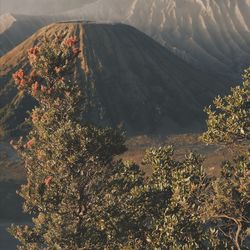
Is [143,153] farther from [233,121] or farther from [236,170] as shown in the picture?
[233,121]

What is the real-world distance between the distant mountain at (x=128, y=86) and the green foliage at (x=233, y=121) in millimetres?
118524

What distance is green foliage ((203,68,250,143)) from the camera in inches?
882

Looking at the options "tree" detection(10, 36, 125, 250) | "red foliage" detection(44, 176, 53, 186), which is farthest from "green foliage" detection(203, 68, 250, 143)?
"red foliage" detection(44, 176, 53, 186)

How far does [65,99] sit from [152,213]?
8.01 metres

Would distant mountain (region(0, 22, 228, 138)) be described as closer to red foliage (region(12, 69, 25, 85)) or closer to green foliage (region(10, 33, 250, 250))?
green foliage (region(10, 33, 250, 250))

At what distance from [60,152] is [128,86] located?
14220 cm

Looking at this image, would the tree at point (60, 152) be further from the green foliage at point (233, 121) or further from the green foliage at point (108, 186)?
the green foliage at point (233, 121)

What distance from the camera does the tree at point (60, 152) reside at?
26.5 m

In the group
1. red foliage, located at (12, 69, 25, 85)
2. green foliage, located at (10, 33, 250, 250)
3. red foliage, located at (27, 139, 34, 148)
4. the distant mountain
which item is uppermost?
red foliage, located at (12, 69, 25, 85)

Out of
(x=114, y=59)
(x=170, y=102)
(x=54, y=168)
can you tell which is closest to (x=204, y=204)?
(x=54, y=168)

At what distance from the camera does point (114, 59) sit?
181 metres

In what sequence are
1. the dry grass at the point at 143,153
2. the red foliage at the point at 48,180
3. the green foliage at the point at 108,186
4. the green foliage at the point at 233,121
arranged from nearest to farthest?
the green foliage at the point at 233,121, the green foliage at the point at 108,186, the red foliage at the point at 48,180, the dry grass at the point at 143,153

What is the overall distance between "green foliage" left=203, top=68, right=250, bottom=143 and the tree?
6.71 meters

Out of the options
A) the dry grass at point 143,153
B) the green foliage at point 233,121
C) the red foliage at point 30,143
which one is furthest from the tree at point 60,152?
the dry grass at point 143,153
